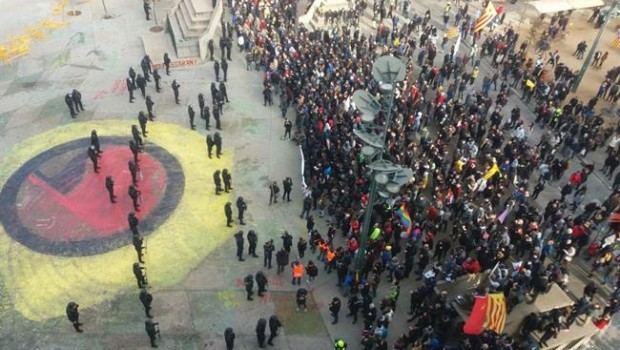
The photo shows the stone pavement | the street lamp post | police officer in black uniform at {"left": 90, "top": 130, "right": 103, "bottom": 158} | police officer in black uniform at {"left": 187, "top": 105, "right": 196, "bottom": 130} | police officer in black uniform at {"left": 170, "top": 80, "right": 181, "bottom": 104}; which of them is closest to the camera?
the street lamp post

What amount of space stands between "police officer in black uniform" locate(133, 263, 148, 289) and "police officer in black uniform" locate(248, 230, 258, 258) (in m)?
3.71

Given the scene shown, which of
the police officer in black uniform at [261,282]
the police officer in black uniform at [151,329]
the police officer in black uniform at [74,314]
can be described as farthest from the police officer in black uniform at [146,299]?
the police officer in black uniform at [261,282]

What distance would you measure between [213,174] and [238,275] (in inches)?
212

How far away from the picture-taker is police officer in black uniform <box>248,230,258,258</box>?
707 inches

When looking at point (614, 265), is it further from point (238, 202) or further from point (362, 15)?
point (362, 15)

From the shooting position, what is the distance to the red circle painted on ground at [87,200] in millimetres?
19609

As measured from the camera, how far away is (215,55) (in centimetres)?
3106

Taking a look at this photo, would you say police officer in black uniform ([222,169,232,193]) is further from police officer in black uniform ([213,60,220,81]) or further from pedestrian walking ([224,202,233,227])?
police officer in black uniform ([213,60,220,81])

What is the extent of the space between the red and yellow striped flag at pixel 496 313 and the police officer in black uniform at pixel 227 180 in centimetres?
1103

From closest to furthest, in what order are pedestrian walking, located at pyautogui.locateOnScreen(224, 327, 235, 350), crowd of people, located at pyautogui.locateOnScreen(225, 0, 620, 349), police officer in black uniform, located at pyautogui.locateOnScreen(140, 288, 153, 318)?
pedestrian walking, located at pyautogui.locateOnScreen(224, 327, 235, 350)
police officer in black uniform, located at pyautogui.locateOnScreen(140, 288, 153, 318)
crowd of people, located at pyautogui.locateOnScreen(225, 0, 620, 349)

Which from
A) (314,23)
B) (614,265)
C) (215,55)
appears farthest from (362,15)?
(614,265)

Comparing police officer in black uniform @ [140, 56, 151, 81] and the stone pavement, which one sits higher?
police officer in black uniform @ [140, 56, 151, 81]

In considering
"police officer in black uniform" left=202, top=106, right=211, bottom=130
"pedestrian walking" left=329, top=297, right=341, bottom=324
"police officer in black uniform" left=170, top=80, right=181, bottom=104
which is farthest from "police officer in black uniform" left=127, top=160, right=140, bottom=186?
"pedestrian walking" left=329, top=297, right=341, bottom=324

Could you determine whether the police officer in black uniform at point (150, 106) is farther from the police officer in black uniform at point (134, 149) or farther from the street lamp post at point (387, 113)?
the street lamp post at point (387, 113)
